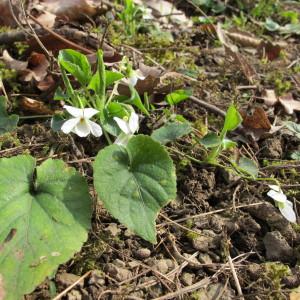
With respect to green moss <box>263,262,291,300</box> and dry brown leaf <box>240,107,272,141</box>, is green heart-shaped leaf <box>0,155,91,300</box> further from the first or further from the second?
dry brown leaf <box>240,107,272,141</box>

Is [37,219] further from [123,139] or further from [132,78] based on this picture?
[132,78]

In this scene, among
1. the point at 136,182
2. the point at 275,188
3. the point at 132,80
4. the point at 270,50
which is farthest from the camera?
the point at 270,50

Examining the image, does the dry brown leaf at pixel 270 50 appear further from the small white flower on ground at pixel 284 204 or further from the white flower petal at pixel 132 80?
the small white flower on ground at pixel 284 204

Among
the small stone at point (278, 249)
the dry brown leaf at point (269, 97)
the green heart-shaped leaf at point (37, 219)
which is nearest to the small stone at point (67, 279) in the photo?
the green heart-shaped leaf at point (37, 219)

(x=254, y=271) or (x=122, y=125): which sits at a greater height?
(x=122, y=125)

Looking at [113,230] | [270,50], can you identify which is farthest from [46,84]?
[270,50]

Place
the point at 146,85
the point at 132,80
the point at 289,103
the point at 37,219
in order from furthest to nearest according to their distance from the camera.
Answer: the point at 289,103 → the point at 146,85 → the point at 132,80 → the point at 37,219

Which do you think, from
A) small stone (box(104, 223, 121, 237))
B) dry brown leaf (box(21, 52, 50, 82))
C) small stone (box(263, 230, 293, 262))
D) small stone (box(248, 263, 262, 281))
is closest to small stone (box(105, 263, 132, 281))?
small stone (box(104, 223, 121, 237))
